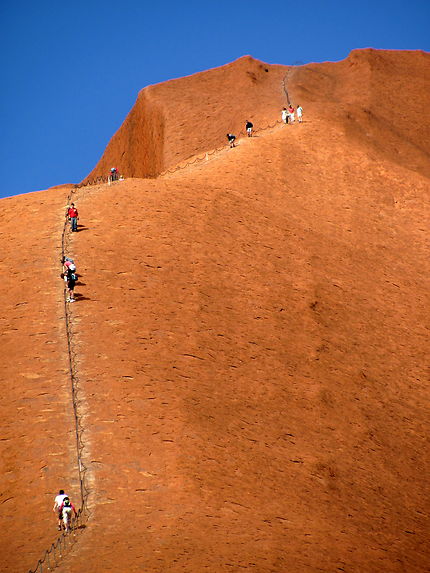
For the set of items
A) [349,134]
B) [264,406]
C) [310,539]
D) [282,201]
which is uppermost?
[349,134]

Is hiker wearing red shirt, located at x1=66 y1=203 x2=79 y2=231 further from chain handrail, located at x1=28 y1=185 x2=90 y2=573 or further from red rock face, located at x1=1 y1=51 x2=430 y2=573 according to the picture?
chain handrail, located at x1=28 y1=185 x2=90 y2=573

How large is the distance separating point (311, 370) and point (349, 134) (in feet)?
97.2

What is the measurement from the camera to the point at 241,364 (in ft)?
144

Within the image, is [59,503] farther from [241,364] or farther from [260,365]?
[260,365]

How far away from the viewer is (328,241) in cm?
5816

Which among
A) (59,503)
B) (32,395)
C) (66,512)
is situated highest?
(32,395)

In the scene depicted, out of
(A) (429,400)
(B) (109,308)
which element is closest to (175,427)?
(B) (109,308)

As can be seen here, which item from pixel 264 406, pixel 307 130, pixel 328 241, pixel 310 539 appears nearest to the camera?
pixel 310 539

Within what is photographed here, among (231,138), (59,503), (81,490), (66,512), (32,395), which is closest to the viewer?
(66,512)

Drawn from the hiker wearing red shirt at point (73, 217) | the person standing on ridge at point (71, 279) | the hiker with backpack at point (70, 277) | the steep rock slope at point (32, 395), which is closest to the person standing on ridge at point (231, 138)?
the steep rock slope at point (32, 395)

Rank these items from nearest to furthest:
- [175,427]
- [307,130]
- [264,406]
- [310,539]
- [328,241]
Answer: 1. [310,539]
2. [175,427]
3. [264,406]
4. [328,241]
5. [307,130]

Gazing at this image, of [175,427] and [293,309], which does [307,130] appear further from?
[175,427]

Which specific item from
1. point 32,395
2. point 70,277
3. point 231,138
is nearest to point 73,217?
point 70,277

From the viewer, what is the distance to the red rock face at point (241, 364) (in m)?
32.8
